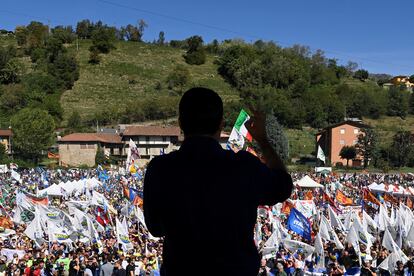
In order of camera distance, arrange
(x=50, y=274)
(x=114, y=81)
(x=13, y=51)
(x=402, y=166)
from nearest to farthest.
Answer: (x=50, y=274), (x=402, y=166), (x=114, y=81), (x=13, y=51)

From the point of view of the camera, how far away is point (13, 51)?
11894 centimetres

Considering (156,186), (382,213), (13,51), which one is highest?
(13,51)

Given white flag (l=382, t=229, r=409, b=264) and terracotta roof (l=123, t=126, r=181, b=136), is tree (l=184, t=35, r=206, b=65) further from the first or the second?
white flag (l=382, t=229, r=409, b=264)

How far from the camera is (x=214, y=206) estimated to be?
1846mm

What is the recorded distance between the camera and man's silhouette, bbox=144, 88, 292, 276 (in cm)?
184

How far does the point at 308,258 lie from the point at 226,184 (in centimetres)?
1099

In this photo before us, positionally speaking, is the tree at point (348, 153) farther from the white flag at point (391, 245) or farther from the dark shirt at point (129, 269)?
the dark shirt at point (129, 269)

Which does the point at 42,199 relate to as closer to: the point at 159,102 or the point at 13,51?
the point at 159,102

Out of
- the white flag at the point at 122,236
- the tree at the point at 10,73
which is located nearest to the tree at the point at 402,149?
the white flag at the point at 122,236

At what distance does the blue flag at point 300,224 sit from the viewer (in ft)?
47.1

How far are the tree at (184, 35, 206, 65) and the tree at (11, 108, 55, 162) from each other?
202 ft

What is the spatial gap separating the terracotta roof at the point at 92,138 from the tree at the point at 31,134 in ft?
10.9

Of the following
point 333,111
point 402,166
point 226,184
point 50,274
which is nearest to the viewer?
point 226,184

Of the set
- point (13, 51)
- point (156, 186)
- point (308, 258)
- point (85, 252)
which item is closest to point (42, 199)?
point (85, 252)
